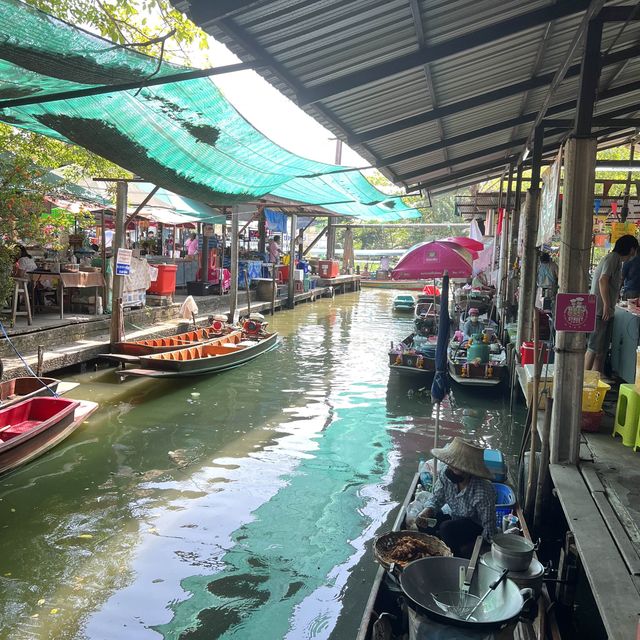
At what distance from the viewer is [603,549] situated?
12.7 feet

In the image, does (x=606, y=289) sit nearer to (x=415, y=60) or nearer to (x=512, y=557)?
(x=415, y=60)

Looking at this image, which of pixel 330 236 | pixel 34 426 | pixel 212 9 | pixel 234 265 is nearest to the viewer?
pixel 212 9

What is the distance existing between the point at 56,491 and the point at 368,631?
14.7 ft

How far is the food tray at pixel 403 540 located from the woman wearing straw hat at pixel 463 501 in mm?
268

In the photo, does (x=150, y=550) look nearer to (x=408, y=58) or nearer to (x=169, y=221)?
(x=408, y=58)

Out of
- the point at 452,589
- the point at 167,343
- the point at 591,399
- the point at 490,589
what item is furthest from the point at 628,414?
the point at 167,343

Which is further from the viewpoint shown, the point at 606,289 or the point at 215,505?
the point at 606,289

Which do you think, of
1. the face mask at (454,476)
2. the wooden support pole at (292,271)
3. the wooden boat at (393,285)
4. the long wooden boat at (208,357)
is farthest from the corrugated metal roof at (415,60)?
the wooden boat at (393,285)

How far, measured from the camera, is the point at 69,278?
1269 centimetres

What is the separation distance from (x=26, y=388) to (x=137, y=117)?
4287 mm

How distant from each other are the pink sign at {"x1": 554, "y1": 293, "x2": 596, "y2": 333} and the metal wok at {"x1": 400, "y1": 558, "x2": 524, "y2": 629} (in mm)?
2488

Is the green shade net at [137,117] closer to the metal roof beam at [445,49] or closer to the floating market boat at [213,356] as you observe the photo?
the metal roof beam at [445,49]

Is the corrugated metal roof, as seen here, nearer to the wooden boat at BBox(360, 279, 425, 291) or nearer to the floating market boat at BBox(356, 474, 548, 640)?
the floating market boat at BBox(356, 474, 548, 640)

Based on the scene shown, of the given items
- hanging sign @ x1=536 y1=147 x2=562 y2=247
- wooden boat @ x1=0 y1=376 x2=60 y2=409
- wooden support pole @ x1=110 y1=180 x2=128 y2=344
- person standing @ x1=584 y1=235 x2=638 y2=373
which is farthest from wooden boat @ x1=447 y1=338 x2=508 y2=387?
wooden boat @ x1=0 y1=376 x2=60 y2=409
